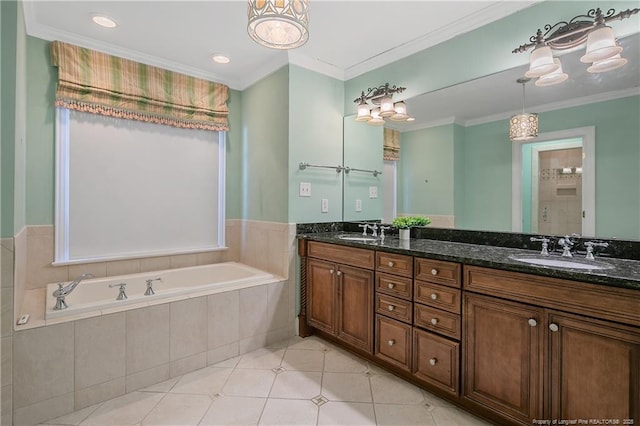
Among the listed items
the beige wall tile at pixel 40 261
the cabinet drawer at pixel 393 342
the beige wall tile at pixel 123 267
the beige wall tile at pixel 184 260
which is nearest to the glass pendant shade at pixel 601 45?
the cabinet drawer at pixel 393 342

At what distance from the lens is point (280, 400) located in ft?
6.05

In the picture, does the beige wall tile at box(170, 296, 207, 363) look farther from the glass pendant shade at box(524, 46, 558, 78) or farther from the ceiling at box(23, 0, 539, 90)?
the glass pendant shade at box(524, 46, 558, 78)

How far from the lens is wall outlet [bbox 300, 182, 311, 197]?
2804mm

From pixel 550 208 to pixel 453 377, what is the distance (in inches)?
45.6

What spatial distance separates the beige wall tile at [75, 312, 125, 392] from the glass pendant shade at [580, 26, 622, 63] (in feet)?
9.83

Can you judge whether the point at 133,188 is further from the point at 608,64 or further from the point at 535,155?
the point at 608,64

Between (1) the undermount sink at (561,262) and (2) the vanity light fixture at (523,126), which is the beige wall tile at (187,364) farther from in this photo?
(2) the vanity light fixture at (523,126)

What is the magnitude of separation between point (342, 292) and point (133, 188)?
203 cm

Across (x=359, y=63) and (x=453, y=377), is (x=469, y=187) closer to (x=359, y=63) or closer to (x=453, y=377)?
(x=453, y=377)

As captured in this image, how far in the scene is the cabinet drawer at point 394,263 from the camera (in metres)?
1.93

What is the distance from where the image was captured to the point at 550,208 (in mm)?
1909

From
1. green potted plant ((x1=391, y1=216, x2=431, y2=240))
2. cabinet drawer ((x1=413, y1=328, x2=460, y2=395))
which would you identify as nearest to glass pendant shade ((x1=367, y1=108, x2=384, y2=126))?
green potted plant ((x1=391, y1=216, x2=431, y2=240))

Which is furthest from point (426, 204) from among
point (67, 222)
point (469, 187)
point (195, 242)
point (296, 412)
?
point (67, 222)

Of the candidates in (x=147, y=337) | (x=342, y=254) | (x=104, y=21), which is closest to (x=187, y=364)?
(x=147, y=337)
